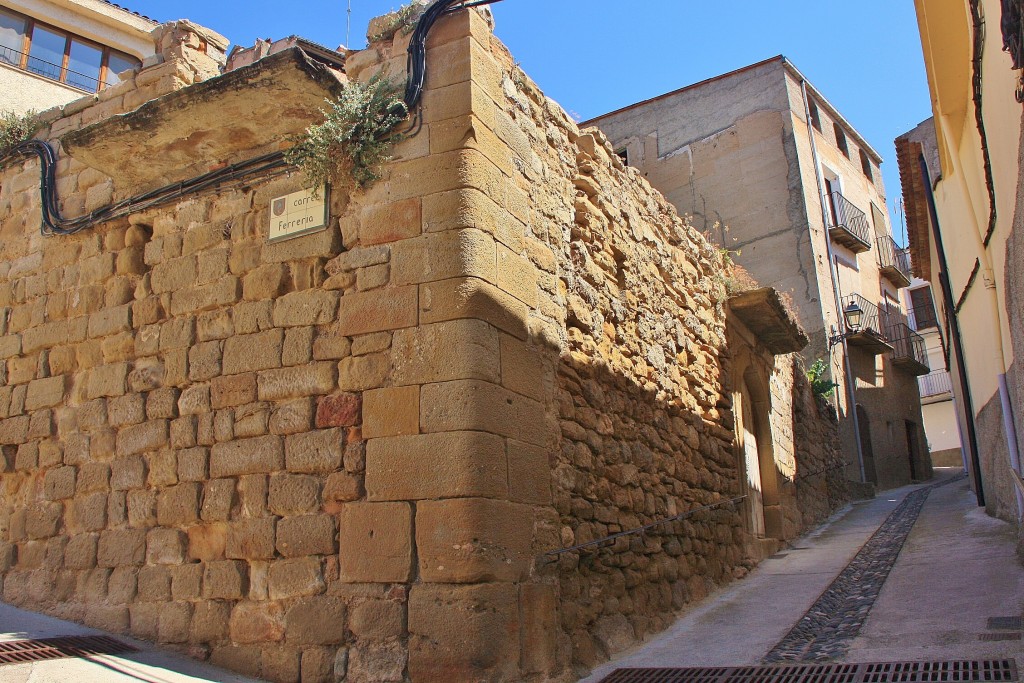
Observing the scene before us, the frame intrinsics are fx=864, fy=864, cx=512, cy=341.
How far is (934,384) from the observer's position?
89.7 feet

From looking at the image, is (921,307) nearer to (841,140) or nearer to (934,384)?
(934,384)

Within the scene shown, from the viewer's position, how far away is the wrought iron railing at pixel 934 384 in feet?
87.1

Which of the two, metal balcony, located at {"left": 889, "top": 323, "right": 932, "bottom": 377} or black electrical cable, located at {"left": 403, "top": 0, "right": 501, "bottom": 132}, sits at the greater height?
metal balcony, located at {"left": 889, "top": 323, "right": 932, "bottom": 377}

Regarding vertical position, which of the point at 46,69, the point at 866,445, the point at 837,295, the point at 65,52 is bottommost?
the point at 866,445

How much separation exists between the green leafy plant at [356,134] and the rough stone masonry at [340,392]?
0.12 m

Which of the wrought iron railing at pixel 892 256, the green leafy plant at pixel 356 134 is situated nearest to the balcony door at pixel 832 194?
the wrought iron railing at pixel 892 256

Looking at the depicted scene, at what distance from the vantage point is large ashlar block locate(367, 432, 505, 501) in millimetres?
3969

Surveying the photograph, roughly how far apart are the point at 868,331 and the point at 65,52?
15.4 m

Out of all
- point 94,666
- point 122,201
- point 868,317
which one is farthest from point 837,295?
point 94,666

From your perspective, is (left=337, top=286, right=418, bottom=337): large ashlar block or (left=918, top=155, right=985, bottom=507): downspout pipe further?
(left=918, top=155, right=985, bottom=507): downspout pipe

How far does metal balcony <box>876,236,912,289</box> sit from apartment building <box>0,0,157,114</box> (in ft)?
49.5

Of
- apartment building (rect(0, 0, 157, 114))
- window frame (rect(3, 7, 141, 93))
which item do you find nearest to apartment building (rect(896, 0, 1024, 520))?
apartment building (rect(0, 0, 157, 114))

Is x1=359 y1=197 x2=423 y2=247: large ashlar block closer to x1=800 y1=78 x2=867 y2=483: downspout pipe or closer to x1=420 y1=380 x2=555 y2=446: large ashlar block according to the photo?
x1=420 y1=380 x2=555 y2=446: large ashlar block

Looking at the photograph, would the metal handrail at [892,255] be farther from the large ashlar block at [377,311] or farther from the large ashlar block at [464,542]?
the large ashlar block at [464,542]
